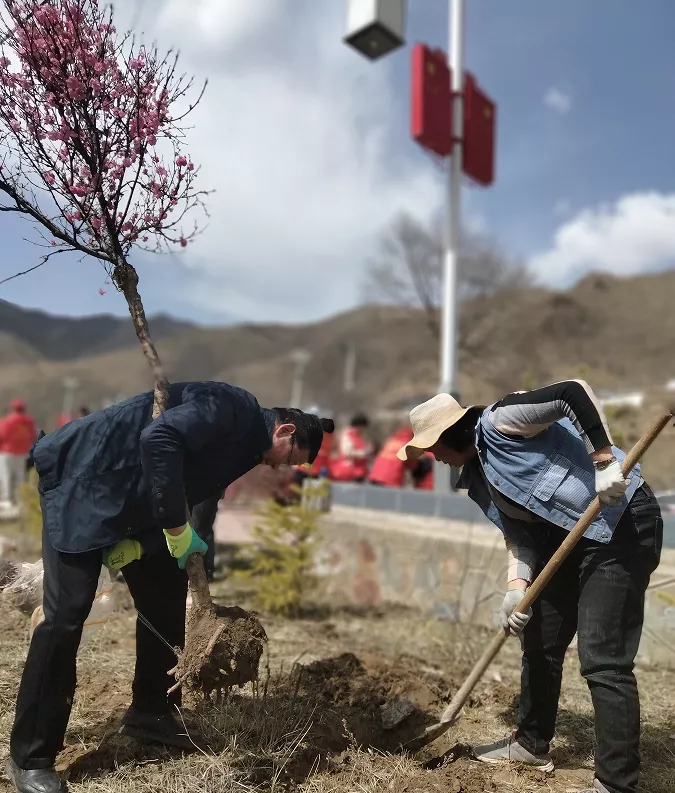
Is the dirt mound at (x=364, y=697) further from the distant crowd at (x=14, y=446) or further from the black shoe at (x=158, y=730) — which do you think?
the distant crowd at (x=14, y=446)

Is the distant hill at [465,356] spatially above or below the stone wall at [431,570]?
above

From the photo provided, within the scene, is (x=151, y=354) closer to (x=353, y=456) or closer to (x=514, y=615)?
(x=514, y=615)

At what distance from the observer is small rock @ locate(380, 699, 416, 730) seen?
313cm

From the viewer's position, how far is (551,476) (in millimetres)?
2596

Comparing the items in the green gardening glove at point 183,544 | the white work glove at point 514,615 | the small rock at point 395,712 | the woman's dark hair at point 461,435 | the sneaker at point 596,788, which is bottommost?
the small rock at point 395,712

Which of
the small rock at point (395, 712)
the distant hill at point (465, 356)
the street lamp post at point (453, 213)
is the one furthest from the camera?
the distant hill at point (465, 356)

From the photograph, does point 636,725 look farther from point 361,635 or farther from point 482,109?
point 482,109

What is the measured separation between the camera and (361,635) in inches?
202

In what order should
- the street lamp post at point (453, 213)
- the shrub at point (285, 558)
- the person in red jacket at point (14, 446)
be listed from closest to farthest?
the shrub at point (285, 558) → the street lamp post at point (453, 213) → the person in red jacket at point (14, 446)

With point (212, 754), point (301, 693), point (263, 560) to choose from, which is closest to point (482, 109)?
point (263, 560)

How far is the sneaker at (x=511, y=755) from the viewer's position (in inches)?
114

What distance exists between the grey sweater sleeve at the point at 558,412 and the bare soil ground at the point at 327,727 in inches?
55.1

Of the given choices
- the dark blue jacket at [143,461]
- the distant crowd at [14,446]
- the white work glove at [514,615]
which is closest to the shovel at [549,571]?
the white work glove at [514,615]

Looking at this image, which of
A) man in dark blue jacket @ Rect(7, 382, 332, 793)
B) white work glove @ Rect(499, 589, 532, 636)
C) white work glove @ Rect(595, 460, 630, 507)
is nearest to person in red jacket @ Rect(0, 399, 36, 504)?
man in dark blue jacket @ Rect(7, 382, 332, 793)
